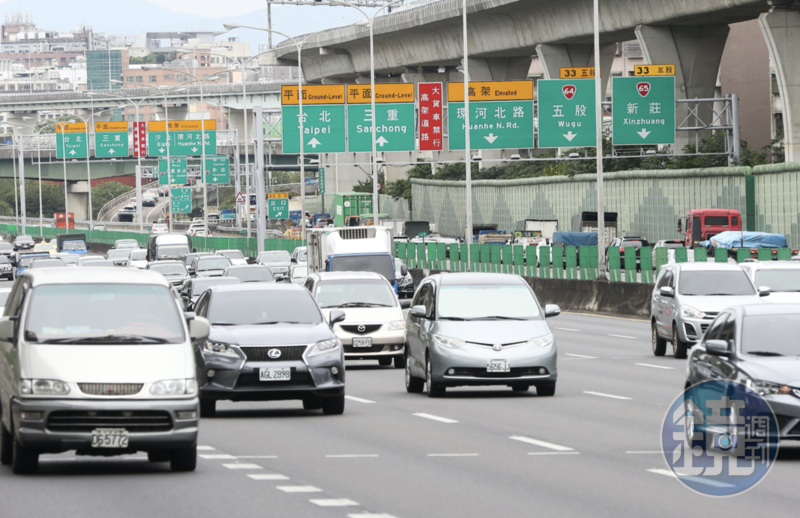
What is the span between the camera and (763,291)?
25828 millimetres

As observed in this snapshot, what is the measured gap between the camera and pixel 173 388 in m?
12.3

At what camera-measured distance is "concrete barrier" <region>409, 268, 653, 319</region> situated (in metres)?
40.0

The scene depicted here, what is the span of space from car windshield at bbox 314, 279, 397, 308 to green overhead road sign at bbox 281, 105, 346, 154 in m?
38.2

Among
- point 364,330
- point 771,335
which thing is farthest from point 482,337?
point 771,335

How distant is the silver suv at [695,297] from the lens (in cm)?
2544

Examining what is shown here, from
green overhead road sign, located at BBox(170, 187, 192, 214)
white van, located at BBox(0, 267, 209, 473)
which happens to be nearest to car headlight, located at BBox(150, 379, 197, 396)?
white van, located at BBox(0, 267, 209, 473)

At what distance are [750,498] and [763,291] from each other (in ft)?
49.9

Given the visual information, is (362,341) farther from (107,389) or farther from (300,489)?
(300,489)

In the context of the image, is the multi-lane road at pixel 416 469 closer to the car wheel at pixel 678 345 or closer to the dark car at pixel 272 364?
the dark car at pixel 272 364

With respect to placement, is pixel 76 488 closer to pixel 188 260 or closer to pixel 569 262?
pixel 569 262

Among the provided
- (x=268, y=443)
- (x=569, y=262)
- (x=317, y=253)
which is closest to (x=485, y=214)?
(x=569, y=262)

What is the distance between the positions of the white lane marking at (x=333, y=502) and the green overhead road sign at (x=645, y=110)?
42.5 metres

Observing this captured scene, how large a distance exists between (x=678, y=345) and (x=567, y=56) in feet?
151
